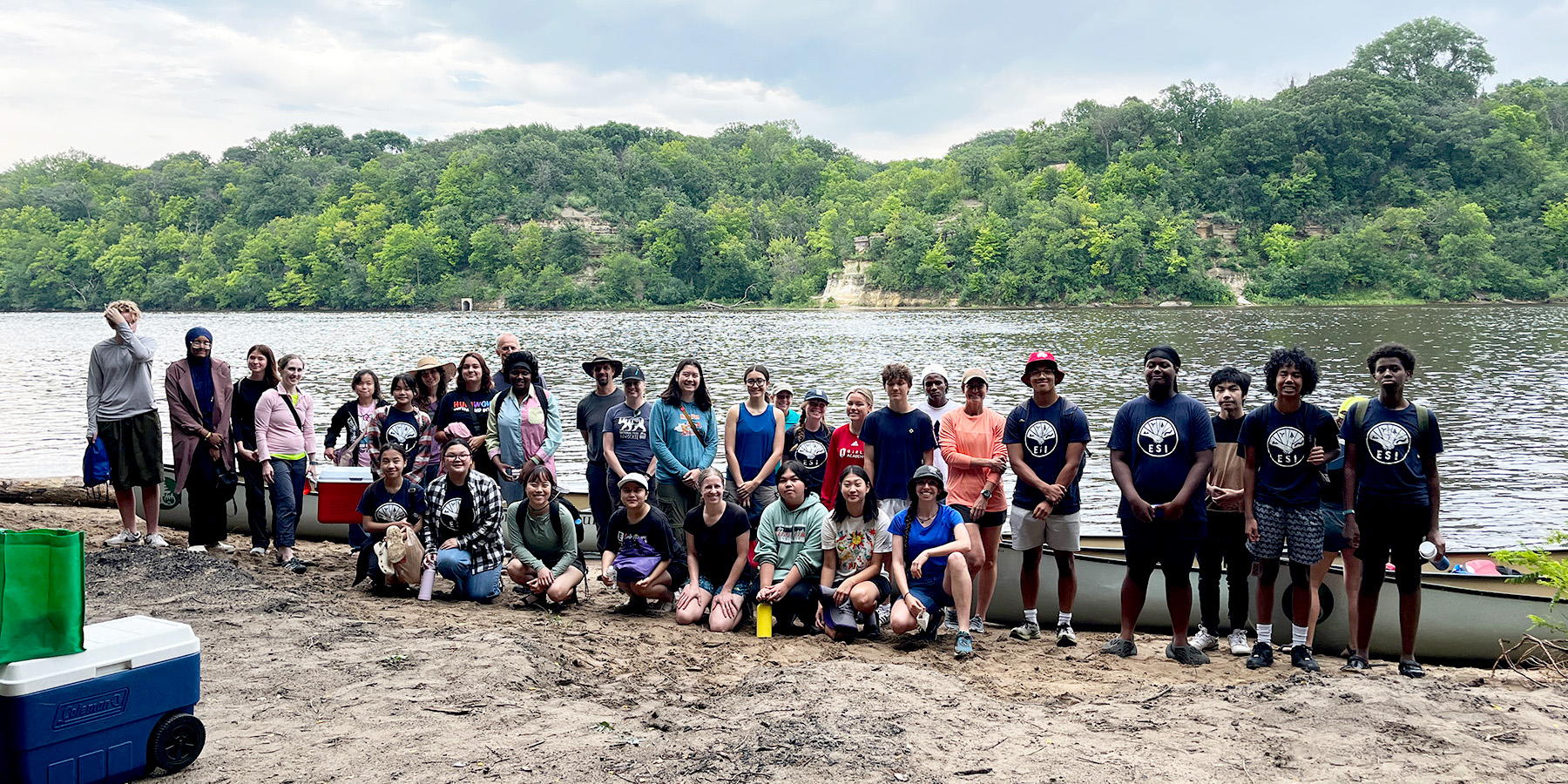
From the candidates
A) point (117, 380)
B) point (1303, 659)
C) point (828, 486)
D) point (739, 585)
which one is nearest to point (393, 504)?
point (117, 380)

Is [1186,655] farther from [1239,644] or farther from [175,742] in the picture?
[175,742]

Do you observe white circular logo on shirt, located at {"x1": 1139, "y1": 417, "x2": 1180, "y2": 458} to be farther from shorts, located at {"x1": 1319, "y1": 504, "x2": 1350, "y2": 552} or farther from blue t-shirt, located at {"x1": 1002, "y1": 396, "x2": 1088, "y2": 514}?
shorts, located at {"x1": 1319, "y1": 504, "x2": 1350, "y2": 552}

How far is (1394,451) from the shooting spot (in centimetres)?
574

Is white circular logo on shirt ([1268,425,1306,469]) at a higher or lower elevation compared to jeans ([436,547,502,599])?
higher

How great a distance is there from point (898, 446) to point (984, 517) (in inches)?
28.8

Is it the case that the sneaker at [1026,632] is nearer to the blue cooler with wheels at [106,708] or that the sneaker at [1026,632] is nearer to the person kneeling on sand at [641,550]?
the person kneeling on sand at [641,550]

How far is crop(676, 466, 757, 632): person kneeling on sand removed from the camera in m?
7.13

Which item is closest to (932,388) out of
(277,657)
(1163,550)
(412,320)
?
(1163,550)

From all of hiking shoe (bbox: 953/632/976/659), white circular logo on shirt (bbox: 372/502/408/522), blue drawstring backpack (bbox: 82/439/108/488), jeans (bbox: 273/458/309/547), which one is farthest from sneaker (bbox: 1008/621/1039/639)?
blue drawstring backpack (bbox: 82/439/108/488)

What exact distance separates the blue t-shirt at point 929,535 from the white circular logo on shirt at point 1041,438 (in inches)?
25.2

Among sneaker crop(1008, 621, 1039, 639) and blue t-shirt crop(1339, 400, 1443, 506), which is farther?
sneaker crop(1008, 621, 1039, 639)

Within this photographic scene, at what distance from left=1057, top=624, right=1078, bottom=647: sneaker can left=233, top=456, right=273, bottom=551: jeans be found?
20.5ft

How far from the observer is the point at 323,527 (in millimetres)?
10336

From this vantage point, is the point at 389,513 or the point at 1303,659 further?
the point at 389,513
